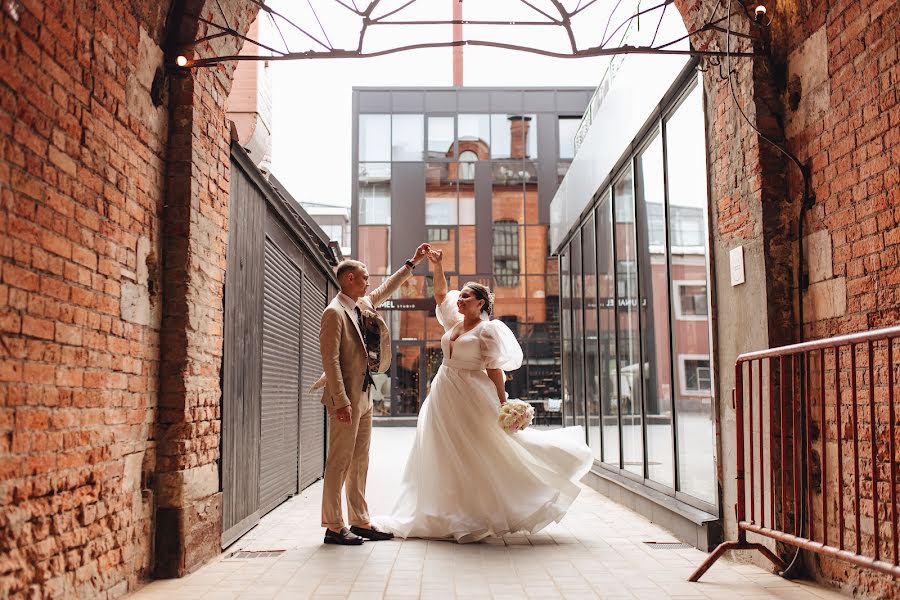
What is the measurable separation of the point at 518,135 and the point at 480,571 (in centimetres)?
2496

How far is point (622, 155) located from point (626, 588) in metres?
5.30

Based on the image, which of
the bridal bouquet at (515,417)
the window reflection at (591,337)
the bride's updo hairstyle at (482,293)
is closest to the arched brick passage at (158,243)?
the bridal bouquet at (515,417)

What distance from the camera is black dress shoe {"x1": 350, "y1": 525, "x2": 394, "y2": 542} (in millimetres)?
6320

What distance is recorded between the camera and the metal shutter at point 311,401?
9.68m

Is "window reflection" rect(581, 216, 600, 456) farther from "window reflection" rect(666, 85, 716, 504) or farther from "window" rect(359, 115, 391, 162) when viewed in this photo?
"window" rect(359, 115, 391, 162)

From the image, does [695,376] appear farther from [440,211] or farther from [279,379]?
[440,211]

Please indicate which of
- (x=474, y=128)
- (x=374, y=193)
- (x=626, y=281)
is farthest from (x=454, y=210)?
(x=626, y=281)

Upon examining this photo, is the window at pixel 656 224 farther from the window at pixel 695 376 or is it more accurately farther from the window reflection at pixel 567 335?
the window reflection at pixel 567 335

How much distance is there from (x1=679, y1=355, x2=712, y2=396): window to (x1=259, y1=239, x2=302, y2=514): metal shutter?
3460mm

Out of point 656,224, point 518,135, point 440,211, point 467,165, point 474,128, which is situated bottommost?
point 656,224

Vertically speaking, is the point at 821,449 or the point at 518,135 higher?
the point at 518,135

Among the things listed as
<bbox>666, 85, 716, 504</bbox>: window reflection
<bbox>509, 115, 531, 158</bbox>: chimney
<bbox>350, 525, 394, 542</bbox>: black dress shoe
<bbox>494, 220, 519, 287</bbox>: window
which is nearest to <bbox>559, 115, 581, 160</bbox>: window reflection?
<bbox>509, 115, 531, 158</bbox>: chimney

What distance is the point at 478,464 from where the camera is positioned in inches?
255

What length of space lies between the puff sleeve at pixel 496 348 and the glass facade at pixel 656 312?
1.39 meters
